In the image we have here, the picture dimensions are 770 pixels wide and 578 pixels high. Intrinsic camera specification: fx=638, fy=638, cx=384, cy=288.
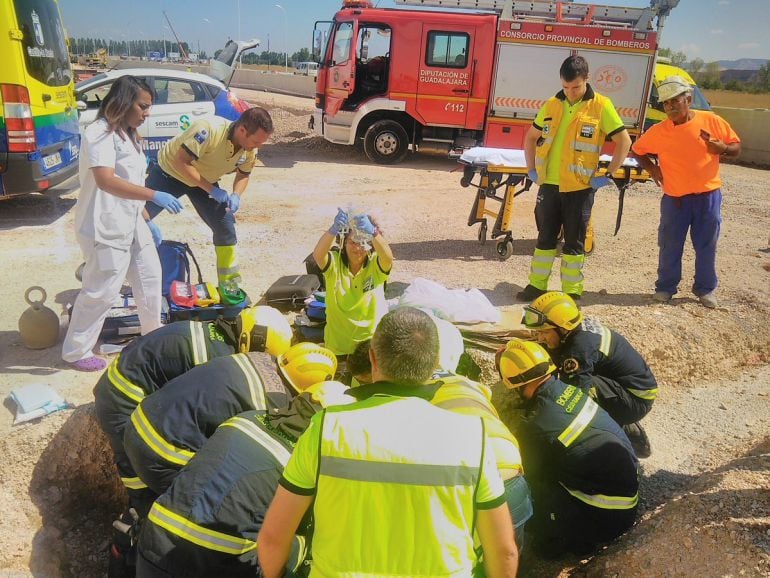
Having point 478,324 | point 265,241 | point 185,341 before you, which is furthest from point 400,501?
point 265,241

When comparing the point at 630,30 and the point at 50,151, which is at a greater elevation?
the point at 630,30

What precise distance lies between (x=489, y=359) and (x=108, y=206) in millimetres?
2634

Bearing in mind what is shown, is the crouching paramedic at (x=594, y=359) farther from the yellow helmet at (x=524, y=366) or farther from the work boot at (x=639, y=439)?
the yellow helmet at (x=524, y=366)

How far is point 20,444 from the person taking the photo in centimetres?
344

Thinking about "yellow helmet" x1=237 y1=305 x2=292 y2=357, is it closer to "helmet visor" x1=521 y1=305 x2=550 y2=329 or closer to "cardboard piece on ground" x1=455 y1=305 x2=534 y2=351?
"helmet visor" x1=521 y1=305 x2=550 y2=329

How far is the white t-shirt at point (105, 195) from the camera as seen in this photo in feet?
12.3

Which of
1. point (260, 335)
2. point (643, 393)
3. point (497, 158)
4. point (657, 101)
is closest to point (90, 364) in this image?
point (260, 335)

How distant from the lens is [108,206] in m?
3.87

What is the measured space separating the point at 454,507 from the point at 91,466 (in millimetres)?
2744

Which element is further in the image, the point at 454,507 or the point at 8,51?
the point at 8,51

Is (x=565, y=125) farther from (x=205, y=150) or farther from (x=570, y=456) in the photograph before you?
(x=570, y=456)

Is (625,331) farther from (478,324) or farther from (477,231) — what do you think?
(477,231)

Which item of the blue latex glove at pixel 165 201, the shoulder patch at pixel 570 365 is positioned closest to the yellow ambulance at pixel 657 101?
the shoulder patch at pixel 570 365

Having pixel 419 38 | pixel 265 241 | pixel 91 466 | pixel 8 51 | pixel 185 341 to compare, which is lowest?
pixel 91 466
